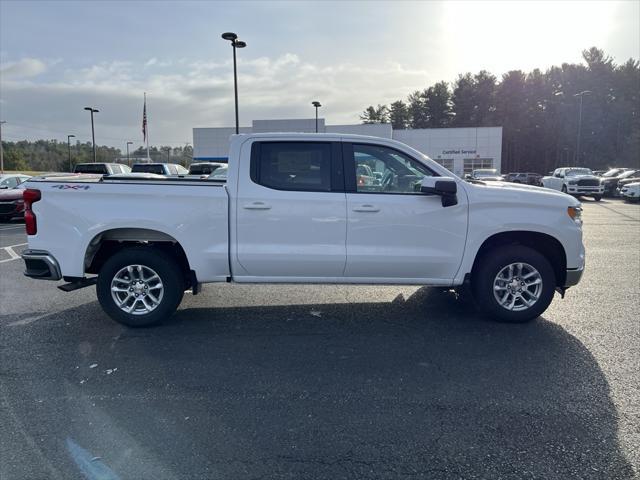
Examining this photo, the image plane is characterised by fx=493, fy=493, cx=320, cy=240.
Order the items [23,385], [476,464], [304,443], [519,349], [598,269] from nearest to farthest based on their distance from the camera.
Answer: [476,464], [304,443], [23,385], [519,349], [598,269]

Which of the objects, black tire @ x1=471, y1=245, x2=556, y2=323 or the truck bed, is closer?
the truck bed

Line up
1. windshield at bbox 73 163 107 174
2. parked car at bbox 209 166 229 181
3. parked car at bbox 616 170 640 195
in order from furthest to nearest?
parked car at bbox 616 170 640 195
windshield at bbox 73 163 107 174
parked car at bbox 209 166 229 181

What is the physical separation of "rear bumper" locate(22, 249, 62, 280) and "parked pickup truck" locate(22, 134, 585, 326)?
0.4 inches

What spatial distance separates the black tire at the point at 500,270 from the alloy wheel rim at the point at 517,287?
0.13 ft

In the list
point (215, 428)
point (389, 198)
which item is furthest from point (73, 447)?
point (389, 198)

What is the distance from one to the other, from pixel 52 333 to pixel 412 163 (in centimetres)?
428

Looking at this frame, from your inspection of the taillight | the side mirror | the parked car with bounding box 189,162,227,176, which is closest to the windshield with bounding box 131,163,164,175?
the parked car with bounding box 189,162,227,176

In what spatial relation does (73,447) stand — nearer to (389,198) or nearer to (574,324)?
(389,198)

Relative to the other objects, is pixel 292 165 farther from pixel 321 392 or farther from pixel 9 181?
pixel 9 181

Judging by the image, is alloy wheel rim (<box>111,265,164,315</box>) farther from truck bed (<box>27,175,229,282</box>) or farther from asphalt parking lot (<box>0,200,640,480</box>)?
truck bed (<box>27,175,229,282</box>)

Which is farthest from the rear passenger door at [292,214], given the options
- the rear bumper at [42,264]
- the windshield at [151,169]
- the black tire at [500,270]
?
the windshield at [151,169]

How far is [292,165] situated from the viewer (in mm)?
5320

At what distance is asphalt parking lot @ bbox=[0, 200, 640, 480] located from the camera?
2.96m

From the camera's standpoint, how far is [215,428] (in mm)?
3340
